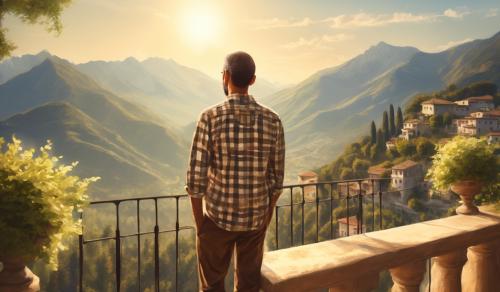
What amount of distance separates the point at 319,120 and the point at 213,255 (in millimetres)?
147726

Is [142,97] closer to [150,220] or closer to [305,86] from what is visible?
[305,86]

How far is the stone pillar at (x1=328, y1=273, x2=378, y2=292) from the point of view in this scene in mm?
2203

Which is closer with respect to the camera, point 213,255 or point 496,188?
point 213,255

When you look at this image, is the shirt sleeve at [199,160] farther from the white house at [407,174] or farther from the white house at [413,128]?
the white house at [413,128]

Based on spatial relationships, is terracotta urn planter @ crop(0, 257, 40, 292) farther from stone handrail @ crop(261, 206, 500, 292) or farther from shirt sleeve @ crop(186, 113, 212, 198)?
stone handrail @ crop(261, 206, 500, 292)

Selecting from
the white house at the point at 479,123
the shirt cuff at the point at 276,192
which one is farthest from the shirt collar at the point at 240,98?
the white house at the point at 479,123

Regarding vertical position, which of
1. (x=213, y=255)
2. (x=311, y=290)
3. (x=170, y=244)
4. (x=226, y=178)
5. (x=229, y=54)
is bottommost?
(x=170, y=244)

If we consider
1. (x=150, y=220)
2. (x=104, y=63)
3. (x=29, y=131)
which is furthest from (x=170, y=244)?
(x=104, y=63)

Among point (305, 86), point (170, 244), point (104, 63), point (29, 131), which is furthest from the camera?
point (104, 63)

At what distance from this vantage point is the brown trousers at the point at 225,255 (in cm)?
188

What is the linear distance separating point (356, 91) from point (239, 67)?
158 meters

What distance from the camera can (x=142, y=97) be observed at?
18675cm

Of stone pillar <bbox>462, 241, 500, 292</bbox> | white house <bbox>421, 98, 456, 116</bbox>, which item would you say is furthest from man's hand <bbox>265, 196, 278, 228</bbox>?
white house <bbox>421, 98, 456, 116</bbox>

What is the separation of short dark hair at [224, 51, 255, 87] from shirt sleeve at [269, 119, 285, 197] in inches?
10.3
